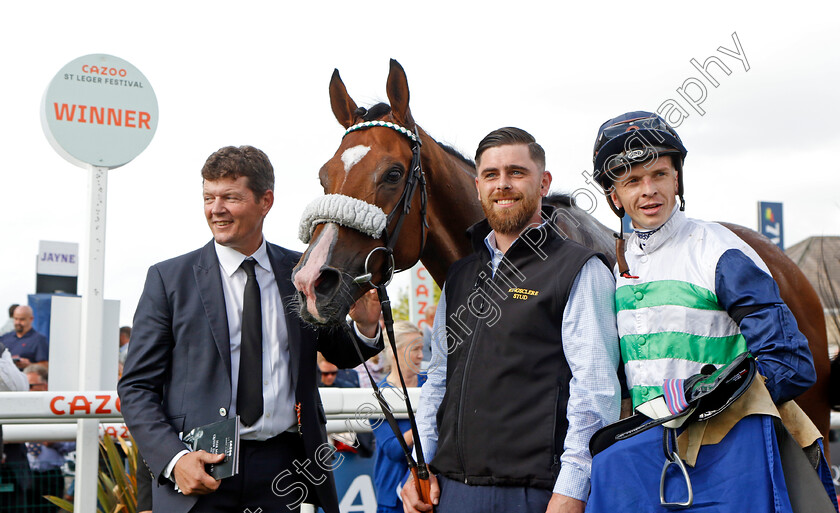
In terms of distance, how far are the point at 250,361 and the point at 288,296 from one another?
279mm

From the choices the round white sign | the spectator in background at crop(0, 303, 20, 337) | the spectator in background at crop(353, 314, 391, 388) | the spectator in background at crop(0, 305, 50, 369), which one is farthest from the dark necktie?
the spectator in background at crop(0, 303, 20, 337)

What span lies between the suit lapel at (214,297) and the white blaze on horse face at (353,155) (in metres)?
0.57

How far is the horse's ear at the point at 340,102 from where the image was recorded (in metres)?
3.04

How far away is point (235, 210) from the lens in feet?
8.53

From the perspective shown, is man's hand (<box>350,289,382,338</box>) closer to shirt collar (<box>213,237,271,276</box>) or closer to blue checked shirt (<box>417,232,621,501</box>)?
shirt collar (<box>213,237,271,276</box>)

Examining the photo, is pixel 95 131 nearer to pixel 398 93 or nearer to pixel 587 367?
pixel 398 93

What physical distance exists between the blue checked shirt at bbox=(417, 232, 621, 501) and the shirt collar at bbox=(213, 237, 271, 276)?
1146 mm

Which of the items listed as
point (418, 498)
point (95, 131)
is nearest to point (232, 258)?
point (418, 498)

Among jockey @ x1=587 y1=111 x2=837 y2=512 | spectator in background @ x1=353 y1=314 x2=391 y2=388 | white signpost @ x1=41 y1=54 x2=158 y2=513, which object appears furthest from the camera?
spectator in background @ x1=353 y1=314 x2=391 y2=388

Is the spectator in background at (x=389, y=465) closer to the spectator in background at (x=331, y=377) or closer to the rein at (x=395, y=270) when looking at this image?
the rein at (x=395, y=270)

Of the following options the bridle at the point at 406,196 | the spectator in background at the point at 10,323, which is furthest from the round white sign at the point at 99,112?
the spectator in background at the point at 10,323

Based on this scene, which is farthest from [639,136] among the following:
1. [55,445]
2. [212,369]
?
[55,445]

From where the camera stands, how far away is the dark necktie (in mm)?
2406

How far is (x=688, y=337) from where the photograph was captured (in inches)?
78.1
